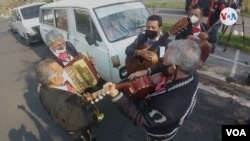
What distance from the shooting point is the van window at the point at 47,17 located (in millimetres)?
8153

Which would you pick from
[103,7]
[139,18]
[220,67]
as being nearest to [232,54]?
[220,67]

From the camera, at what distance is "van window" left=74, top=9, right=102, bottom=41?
605cm

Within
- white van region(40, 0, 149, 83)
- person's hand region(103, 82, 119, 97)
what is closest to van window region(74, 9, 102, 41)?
white van region(40, 0, 149, 83)

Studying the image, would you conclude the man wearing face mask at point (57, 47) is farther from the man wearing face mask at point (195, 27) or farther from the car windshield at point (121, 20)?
the man wearing face mask at point (195, 27)

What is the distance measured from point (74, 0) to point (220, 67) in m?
4.15

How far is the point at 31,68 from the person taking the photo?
9289 millimetres

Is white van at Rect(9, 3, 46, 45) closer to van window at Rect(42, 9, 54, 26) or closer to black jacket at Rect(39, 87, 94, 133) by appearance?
van window at Rect(42, 9, 54, 26)

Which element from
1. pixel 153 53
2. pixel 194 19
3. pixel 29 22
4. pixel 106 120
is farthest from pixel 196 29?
pixel 29 22

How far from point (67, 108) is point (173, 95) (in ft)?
3.72

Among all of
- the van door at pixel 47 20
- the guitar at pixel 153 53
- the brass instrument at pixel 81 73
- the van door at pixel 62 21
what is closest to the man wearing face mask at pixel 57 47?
the brass instrument at pixel 81 73

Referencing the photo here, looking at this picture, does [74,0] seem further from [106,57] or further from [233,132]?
[233,132]

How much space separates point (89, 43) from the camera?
5.94 m

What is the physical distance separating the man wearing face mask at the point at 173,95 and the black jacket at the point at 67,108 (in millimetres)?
526

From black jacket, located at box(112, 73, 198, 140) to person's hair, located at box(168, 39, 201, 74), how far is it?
5.5 inches
